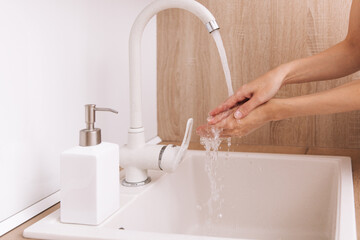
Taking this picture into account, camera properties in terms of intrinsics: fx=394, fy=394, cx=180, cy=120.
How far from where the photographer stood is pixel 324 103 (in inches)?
31.6

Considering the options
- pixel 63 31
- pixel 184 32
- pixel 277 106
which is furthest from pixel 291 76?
pixel 63 31

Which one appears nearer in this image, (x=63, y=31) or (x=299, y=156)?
(x=63, y=31)

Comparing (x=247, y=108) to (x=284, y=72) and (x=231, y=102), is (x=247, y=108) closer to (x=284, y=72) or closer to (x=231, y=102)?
(x=231, y=102)

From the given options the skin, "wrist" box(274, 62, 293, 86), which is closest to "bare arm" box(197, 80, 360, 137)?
the skin

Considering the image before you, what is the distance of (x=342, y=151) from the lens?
1141 mm

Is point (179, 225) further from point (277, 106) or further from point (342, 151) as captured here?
point (342, 151)

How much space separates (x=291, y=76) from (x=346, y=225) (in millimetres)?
485

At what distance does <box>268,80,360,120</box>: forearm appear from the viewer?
2.58 ft

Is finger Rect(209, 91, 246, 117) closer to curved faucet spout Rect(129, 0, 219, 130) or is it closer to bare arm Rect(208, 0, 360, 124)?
bare arm Rect(208, 0, 360, 124)

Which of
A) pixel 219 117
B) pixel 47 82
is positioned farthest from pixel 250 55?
pixel 47 82

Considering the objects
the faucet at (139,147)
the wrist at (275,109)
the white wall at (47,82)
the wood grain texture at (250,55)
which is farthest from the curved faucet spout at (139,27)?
the wood grain texture at (250,55)

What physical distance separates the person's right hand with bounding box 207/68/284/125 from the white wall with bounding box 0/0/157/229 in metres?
Answer: 0.28

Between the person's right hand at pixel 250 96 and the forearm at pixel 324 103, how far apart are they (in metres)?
0.03

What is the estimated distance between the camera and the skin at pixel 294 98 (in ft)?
2.63
